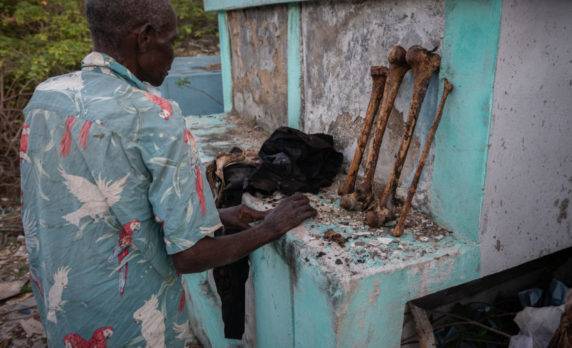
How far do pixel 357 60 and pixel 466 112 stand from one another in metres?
0.84

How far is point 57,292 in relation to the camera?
1541 mm

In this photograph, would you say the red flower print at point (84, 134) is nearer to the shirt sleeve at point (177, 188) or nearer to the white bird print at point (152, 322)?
the shirt sleeve at point (177, 188)

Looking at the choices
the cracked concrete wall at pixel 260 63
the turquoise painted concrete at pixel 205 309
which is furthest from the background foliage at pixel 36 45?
the turquoise painted concrete at pixel 205 309

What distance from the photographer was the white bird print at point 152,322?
163 cm

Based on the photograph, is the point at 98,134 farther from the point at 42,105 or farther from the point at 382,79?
the point at 382,79

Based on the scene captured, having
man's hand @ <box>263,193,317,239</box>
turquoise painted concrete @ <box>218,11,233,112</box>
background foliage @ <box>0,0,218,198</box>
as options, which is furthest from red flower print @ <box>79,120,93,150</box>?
background foliage @ <box>0,0,218,198</box>

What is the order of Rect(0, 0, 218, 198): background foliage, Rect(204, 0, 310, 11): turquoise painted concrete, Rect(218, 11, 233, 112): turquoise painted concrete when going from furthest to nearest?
Rect(0, 0, 218, 198): background foliage < Rect(218, 11, 233, 112): turquoise painted concrete < Rect(204, 0, 310, 11): turquoise painted concrete

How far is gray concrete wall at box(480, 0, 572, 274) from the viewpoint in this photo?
1730mm

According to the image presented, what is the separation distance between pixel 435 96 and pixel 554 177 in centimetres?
68

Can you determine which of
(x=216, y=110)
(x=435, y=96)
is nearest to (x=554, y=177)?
(x=435, y=96)

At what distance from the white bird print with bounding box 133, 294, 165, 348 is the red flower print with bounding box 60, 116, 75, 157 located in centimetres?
61

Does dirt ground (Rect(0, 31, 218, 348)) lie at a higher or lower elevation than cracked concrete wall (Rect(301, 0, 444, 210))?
lower

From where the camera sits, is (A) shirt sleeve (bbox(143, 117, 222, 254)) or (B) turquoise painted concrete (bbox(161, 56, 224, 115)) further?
(B) turquoise painted concrete (bbox(161, 56, 224, 115))

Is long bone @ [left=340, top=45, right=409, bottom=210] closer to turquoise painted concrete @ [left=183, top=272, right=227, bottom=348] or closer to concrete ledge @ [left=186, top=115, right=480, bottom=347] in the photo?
concrete ledge @ [left=186, top=115, right=480, bottom=347]
